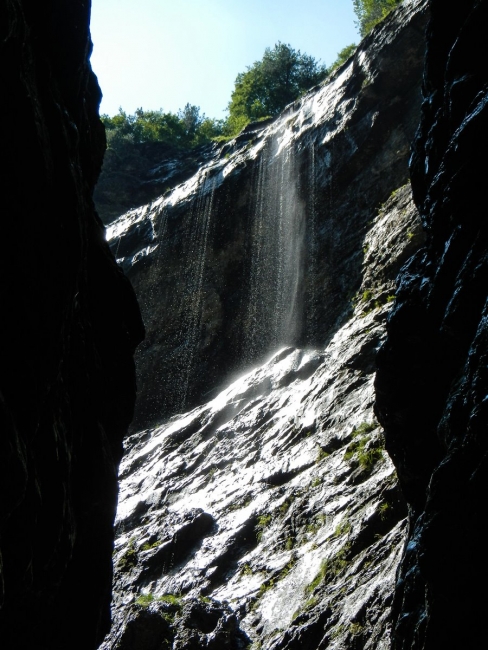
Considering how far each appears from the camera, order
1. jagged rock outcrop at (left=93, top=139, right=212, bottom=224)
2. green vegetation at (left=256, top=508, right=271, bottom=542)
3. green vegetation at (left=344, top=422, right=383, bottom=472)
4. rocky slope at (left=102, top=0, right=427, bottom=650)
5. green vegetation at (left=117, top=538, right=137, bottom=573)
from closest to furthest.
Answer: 1. rocky slope at (left=102, top=0, right=427, bottom=650)
2. green vegetation at (left=344, top=422, right=383, bottom=472)
3. green vegetation at (left=256, top=508, right=271, bottom=542)
4. green vegetation at (left=117, top=538, right=137, bottom=573)
5. jagged rock outcrop at (left=93, top=139, right=212, bottom=224)

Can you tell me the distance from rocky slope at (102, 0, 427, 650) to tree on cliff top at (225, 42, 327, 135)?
42.0 ft

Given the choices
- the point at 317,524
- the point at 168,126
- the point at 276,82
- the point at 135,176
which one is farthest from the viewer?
the point at 168,126

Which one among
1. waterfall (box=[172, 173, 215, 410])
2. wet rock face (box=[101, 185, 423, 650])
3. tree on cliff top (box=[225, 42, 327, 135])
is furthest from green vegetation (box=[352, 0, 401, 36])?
wet rock face (box=[101, 185, 423, 650])

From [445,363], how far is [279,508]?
22.1ft

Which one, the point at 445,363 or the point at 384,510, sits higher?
the point at 445,363

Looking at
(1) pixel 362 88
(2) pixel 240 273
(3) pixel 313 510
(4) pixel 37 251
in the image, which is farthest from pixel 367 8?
(4) pixel 37 251

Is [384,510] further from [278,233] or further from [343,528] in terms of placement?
[278,233]

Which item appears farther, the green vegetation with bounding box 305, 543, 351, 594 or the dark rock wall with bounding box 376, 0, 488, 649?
the green vegetation with bounding box 305, 543, 351, 594

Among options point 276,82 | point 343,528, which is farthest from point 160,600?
point 276,82

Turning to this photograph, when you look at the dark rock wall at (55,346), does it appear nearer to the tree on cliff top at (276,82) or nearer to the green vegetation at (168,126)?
the tree on cliff top at (276,82)

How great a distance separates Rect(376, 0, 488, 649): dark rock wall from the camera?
221 inches

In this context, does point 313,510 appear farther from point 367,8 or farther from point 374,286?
point 367,8

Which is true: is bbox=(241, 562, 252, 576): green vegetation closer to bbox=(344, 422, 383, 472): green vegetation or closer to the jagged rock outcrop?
bbox=(344, 422, 383, 472): green vegetation

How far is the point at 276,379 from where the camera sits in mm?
18703
